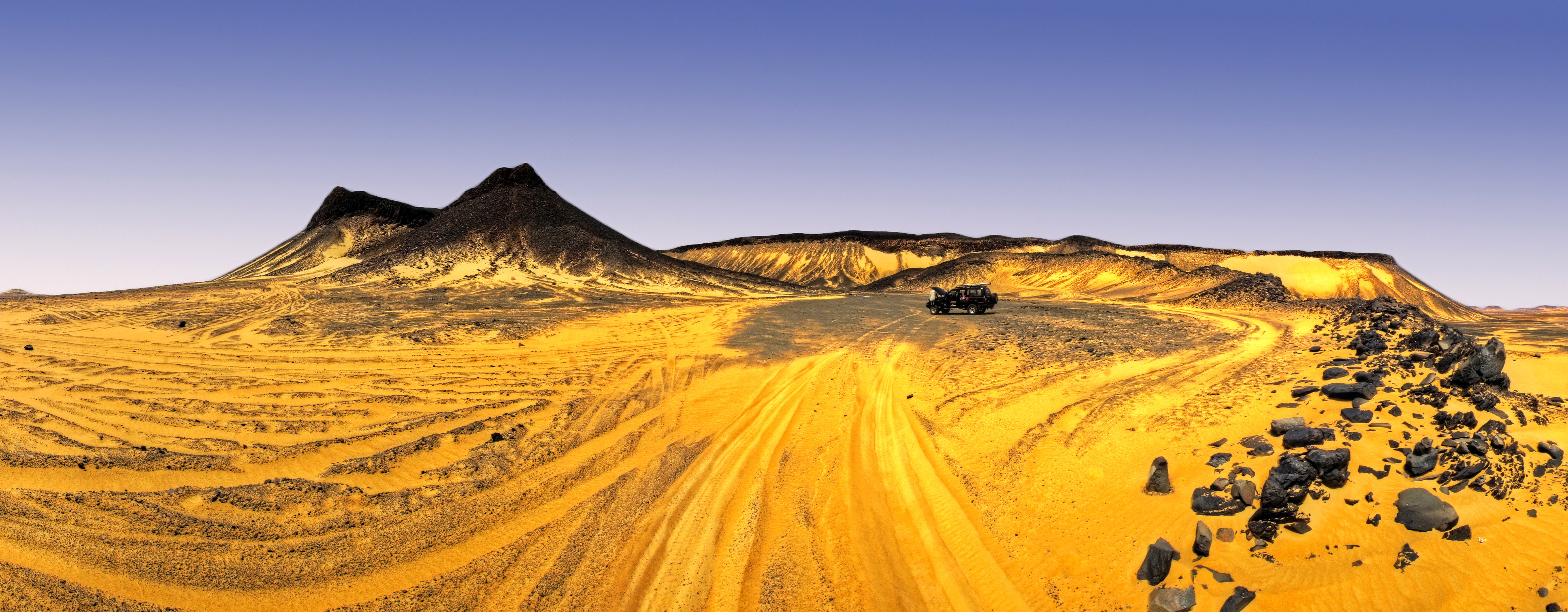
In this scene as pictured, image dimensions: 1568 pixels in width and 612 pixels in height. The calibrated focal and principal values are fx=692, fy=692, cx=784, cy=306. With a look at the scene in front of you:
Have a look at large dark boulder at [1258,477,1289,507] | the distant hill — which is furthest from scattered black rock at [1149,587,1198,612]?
the distant hill

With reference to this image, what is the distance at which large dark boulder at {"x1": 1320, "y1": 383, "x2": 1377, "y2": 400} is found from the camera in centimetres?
1000

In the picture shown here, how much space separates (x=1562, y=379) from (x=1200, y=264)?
78.7 metres

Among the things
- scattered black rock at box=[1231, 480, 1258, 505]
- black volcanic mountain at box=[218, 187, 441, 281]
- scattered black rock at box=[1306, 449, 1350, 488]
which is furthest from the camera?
black volcanic mountain at box=[218, 187, 441, 281]

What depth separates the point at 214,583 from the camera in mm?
7680

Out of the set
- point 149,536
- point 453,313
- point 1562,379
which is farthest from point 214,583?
point 453,313

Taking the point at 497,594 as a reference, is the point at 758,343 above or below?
above

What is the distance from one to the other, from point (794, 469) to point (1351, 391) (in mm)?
8316

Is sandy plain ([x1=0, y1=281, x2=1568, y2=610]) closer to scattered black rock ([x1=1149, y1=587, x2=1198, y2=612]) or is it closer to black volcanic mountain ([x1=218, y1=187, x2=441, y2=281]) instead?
scattered black rock ([x1=1149, y1=587, x2=1198, y2=612])

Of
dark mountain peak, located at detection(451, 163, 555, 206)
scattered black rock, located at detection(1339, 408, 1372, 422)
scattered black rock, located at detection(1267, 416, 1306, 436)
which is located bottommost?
scattered black rock, located at detection(1267, 416, 1306, 436)

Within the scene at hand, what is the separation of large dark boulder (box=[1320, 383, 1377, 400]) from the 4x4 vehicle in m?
18.3

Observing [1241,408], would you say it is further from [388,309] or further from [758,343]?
[388,309]

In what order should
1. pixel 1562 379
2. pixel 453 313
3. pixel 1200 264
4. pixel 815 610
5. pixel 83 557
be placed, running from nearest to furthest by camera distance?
1. pixel 815 610
2. pixel 83 557
3. pixel 1562 379
4. pixel 453 313
5. pixel 1200 264

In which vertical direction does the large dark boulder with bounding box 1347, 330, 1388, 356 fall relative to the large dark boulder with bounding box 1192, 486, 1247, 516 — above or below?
above

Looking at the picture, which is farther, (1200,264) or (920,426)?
(1200,264)
